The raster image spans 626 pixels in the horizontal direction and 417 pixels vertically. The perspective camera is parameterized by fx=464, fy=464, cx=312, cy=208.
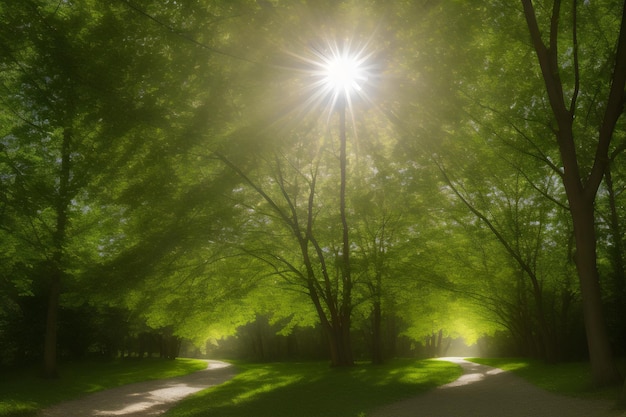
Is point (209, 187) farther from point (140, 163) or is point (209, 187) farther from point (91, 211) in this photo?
point (91, 211)

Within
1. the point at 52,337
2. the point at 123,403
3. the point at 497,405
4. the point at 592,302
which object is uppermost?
the point at 592,302

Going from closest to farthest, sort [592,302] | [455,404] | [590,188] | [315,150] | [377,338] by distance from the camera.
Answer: [592,302] → [590,188] → [455,404] → [315,150] → [377,338]

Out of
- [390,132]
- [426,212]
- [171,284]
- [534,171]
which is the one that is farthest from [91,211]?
[534,171]

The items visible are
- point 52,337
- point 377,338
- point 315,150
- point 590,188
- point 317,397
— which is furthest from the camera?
point 377,338

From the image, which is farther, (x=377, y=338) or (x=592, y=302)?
(x=377, y=338)

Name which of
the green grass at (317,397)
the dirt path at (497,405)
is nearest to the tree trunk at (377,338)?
the green grass at (317,397)

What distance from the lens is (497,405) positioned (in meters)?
11.2

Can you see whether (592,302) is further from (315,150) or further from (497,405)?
(315,150)

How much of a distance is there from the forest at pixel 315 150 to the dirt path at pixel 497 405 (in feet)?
5.83

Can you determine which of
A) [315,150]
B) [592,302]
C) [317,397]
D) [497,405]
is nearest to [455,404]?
[497,405]

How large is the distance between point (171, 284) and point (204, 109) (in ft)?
31.2

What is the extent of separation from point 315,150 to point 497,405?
1159cm

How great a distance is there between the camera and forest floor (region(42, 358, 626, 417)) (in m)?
9.84

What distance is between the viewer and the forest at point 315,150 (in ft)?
36.0
